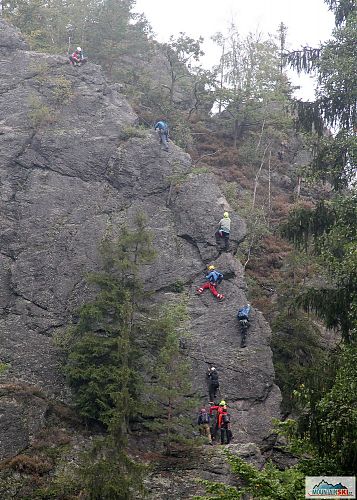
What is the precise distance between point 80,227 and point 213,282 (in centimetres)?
572

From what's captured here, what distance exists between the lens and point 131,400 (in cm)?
1545

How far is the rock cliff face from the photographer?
736 inches

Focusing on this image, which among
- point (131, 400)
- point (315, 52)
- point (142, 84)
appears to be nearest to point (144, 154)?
point (142, 84)

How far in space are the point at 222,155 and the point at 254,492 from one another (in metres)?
28.6

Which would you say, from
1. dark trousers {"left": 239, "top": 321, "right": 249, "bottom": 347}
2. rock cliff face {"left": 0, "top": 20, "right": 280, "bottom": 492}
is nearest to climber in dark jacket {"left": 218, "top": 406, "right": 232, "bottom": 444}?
rock cliff face {"left": 0, "top": 20, "right": 280, "bottom": 492}

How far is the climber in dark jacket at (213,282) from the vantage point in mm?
21391

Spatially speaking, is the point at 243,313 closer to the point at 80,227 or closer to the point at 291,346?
the point at 291,346

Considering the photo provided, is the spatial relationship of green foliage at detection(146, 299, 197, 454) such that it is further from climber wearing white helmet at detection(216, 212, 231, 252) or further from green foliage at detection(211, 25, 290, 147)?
green foliage at detection(211, 25, 290, 147)

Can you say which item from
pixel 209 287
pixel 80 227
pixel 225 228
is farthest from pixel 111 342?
pixel 225 228

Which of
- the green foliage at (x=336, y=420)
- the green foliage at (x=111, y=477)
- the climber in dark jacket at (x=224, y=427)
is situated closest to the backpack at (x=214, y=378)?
the climber in dark jacket at (x=224, y=427)

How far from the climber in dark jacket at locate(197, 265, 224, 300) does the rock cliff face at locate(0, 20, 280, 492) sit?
10.3 inches

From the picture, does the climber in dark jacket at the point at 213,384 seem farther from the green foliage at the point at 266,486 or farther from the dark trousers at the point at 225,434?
the green foliage at the point at 266,486

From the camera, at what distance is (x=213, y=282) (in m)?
21.6

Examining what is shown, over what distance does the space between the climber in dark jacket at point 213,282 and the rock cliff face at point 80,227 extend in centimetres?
26
